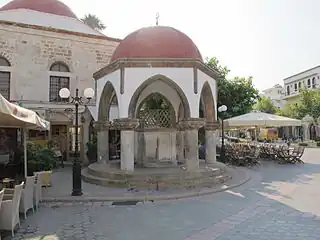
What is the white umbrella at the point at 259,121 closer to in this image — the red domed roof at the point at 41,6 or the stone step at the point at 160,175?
the stone step at the point at 160,175

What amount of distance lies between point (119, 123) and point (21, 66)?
9483 millimetres

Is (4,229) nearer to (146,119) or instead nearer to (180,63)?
(180,63)

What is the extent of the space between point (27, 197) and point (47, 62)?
1235 centimetres

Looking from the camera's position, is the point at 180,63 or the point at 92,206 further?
the point at 180,63

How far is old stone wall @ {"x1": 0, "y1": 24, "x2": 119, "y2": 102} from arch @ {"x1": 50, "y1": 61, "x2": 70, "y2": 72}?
0.69 ft

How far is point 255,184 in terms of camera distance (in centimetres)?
988

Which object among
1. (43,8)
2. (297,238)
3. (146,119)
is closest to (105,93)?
(146,119)

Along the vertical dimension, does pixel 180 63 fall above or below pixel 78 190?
above

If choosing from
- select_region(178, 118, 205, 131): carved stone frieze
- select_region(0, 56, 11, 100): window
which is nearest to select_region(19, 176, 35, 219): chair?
select_region(178, 118, 205, 131): carved stone frieze

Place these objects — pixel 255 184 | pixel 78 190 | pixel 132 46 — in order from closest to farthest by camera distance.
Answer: pixel 78 190 < pixel 255 184 < pixel 132 46

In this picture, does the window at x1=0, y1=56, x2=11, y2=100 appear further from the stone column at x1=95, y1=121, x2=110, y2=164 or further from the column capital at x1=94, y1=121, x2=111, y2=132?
the stone column at x1=95, y1=121, x2=110, y2=164

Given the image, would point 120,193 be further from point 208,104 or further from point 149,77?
point 208,104

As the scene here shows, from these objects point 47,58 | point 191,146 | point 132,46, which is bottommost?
point 191,146

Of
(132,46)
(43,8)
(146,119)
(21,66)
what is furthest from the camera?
(43,8)
